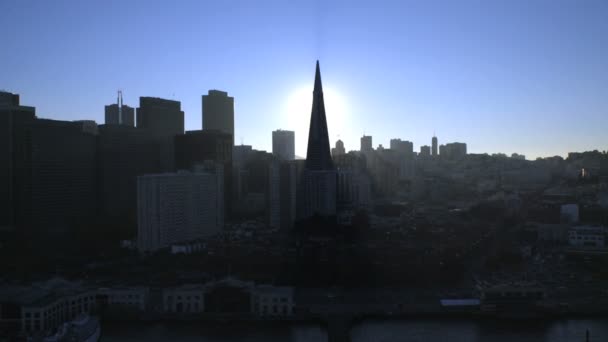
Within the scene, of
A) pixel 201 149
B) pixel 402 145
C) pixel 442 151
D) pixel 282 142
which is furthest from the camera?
pixel 442 151

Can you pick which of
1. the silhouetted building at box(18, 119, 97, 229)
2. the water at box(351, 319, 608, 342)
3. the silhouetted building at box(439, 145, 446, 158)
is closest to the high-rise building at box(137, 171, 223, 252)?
the silhouetted building at box(18, 119, 97, 229)

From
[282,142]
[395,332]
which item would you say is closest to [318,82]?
[395,332]

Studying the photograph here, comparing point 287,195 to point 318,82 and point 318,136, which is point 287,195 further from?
point 318,82

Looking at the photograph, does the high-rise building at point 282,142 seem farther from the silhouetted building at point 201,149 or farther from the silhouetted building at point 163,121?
the silhouetted building at point 201,149

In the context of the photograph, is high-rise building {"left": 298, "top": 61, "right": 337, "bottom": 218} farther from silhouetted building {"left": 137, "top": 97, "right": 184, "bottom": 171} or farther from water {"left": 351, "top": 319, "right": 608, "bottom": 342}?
water {"left": 351, "top": 319, "right": 608, "bottom": 342}

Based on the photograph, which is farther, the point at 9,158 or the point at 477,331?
the point at 9,158

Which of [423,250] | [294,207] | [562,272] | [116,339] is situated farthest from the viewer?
[294,207]

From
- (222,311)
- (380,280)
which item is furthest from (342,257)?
(222,311)

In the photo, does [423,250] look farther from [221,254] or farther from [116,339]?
[116,339]
